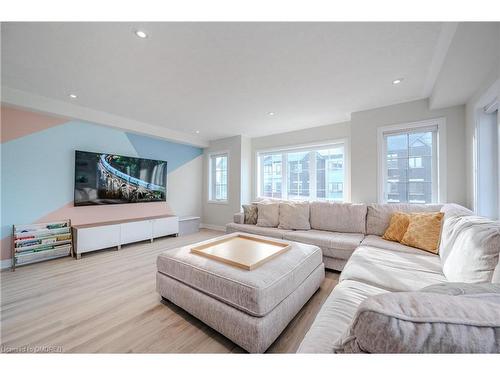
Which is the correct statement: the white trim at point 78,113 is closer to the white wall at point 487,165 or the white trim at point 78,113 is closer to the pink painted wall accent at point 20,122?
the pink painted wall accent at point 20,122

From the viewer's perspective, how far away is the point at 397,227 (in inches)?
94.0

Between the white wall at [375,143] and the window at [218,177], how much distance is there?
304 centimetres

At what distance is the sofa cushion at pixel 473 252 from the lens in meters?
1.06

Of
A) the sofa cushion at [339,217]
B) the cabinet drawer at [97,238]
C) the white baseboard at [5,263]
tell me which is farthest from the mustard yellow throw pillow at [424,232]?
the white baseboard at [5,263]

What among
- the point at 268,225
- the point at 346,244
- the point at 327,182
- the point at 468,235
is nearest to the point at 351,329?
the point at 468,235

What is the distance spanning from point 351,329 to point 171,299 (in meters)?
1.69

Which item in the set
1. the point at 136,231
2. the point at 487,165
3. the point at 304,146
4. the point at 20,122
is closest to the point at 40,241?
the point at 136,231

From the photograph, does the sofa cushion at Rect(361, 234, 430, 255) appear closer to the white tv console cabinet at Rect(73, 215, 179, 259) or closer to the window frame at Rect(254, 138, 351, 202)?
the window frame at Rect(254, 138, 351, 202)

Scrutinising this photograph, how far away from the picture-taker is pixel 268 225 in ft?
11.2

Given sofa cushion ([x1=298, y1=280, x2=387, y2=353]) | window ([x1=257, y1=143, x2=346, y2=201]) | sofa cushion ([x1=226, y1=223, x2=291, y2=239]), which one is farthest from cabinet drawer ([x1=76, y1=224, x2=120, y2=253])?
sofa cushion ([x1=298, y1=280, x2=387, y2=353])

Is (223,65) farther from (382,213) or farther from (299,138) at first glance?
(382,213)

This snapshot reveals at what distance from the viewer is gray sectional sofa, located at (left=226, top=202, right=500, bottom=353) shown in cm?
43

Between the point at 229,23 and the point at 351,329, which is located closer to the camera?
the point at 351,329
